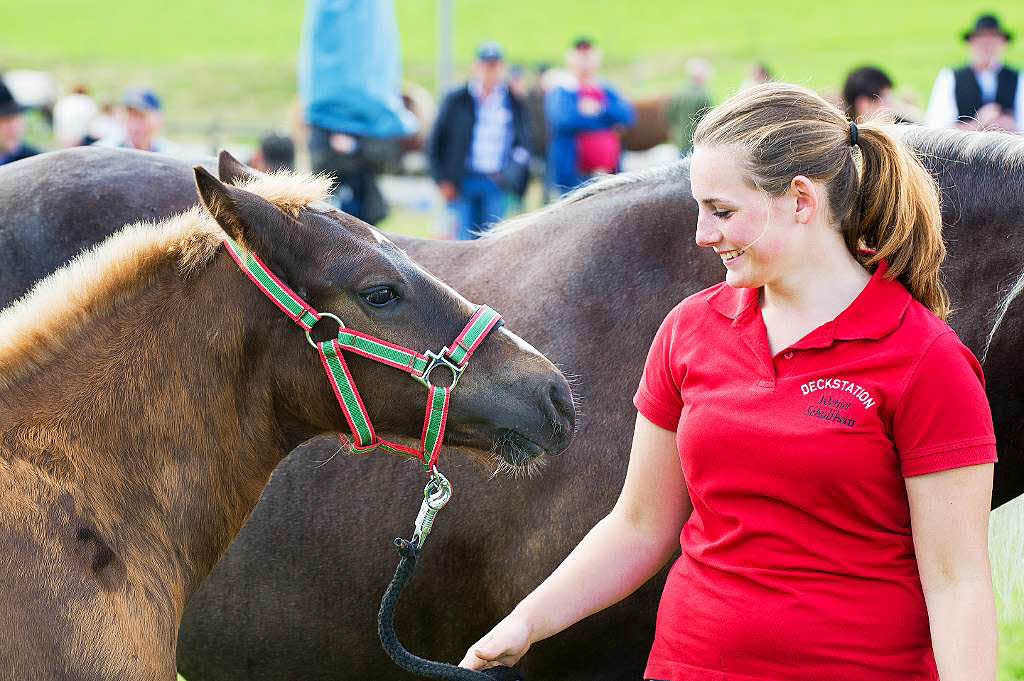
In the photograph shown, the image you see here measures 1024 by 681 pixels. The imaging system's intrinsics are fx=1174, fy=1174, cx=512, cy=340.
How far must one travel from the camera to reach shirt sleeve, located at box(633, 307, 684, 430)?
99.2 inches

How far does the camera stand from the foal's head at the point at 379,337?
2.80m

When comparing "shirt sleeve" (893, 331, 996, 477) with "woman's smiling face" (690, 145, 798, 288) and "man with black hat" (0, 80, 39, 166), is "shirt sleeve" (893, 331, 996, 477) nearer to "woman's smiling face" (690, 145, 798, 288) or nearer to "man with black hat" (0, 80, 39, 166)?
"woman's smiling face" (690, 145, 798, 288)

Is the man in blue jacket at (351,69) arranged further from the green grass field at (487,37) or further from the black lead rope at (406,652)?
the green grass field at (487,37)

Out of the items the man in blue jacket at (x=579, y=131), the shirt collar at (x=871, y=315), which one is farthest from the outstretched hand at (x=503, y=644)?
the man in blue jacket at (x=579, y=131)

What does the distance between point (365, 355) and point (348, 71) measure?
14.1 ft

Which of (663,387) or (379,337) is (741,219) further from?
(379,337)

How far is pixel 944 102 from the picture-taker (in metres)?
9.07

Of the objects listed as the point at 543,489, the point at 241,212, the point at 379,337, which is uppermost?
the point at 241,212

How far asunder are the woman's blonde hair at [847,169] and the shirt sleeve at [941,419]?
247mm

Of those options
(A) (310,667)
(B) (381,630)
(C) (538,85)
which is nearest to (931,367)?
(B) (381,630)

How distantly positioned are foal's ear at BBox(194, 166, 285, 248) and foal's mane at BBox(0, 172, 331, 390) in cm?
9

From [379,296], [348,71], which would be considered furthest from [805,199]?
[348,71]

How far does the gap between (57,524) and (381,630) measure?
0.77m

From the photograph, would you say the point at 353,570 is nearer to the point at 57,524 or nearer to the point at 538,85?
the point at 57,524
